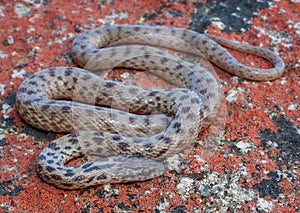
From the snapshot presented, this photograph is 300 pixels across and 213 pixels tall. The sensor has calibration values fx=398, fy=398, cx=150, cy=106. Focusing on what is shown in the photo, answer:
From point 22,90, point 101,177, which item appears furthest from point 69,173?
point 22,90

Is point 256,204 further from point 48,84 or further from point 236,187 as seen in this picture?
point 48,84

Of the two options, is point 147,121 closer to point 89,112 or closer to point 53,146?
point 89,112

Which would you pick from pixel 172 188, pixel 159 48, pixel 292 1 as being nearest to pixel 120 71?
pixel 159 48

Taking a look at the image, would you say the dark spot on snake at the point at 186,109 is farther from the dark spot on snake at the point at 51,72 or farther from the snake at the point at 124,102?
the dark spot on snake at the point at 51,72

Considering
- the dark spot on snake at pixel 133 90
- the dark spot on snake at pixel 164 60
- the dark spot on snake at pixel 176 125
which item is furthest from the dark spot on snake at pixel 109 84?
the dark spot on snake at pixel 176 125

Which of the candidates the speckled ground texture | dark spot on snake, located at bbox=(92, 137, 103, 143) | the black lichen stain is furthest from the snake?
the black lichen stain

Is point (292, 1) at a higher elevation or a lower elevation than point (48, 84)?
higher

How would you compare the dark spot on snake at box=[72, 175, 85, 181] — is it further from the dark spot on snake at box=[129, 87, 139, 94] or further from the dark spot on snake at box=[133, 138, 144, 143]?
the dark spot on snake at box=[129, 87, 139, 94]

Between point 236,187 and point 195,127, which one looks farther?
point 195,127
